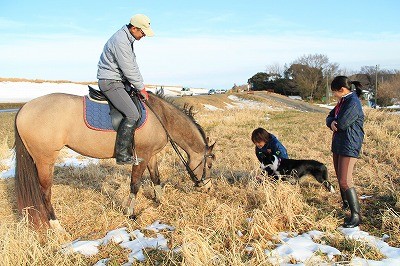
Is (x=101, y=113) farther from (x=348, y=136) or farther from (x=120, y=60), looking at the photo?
(x=348, y=136)

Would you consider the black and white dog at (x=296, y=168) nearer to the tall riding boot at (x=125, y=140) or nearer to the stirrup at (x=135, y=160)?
the stirrup at (x=135, y=160)

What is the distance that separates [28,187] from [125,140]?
1.52 m

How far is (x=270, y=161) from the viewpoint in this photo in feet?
19.8

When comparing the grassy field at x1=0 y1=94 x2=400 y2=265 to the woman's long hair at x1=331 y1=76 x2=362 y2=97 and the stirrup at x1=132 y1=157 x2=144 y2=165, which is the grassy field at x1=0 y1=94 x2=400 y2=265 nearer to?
the stirrup at x1=132 y1=157 x2=144 y2=165

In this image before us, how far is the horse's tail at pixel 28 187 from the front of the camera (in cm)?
465

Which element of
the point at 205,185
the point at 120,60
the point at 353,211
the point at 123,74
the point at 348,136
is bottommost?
the point at 205,185

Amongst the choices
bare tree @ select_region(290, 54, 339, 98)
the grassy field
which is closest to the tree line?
bare tree @ select_region(290, 54, 339, 98)

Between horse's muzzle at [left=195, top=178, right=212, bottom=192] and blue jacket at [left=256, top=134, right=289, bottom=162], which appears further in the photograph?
blue jacket at [left=256, top=134, right=289, bottom=162]

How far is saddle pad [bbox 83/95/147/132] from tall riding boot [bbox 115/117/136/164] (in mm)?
170

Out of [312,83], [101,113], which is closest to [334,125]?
[101,113]

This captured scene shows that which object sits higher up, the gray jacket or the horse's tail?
the gray jacket

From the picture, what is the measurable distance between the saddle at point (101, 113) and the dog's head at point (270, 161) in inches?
98.0

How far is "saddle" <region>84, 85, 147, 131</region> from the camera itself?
185 inches

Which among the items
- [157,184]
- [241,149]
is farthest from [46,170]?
[241,149]
